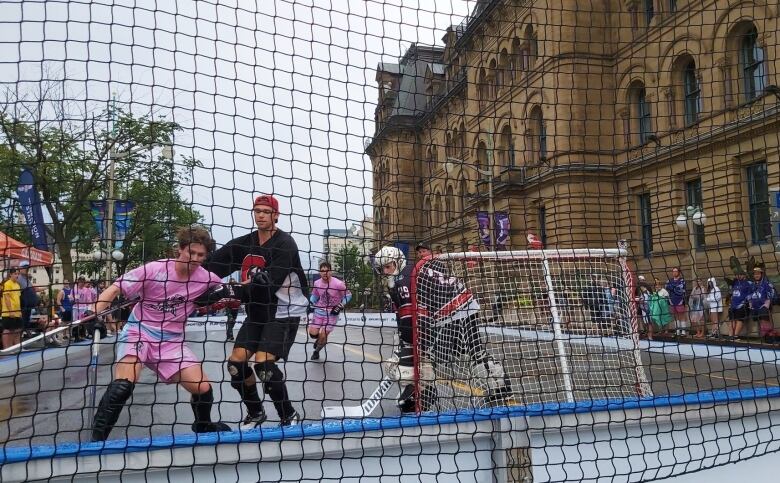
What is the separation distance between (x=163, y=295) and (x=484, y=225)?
8.53 feet

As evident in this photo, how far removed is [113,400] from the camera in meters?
3.42

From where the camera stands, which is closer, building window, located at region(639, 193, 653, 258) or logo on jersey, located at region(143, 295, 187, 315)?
logo on jersey, located at region(143, 295, 187, 315)

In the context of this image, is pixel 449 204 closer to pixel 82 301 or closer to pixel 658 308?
pixel 82 301

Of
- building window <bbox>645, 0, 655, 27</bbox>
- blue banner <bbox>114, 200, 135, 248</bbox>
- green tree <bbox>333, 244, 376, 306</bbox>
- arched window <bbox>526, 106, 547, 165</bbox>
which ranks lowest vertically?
green tree <bbox>333, 244, 376, 306</bbox>

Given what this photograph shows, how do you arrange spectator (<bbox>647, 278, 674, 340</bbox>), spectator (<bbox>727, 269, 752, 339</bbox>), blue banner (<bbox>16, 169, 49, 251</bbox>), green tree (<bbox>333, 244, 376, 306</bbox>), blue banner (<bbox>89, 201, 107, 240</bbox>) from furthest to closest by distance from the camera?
spectator (<bbox>727, 269, 752, 339</bbox>) → spectator (<bbox>647, 278, 674, 340</bbox>) → green tree (<bbox>333, 244, 376, 306</bbox>) → blue banner (<bbox>89, 201, 107, 240</bbox>) → blue banner (<bbox>16, 169, 49, 251</bbox>)

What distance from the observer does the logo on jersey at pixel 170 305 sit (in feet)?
12.1

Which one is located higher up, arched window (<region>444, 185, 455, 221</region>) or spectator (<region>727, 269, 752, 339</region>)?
arched window (<region>444, 185, 455, 221</region>)

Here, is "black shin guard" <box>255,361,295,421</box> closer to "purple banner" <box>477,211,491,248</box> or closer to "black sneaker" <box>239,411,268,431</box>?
"black sneaker" <box>239,411,268,431</box>

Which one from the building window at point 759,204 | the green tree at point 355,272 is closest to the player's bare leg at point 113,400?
the green tree at point 355,272

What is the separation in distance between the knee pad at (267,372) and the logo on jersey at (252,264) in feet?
1.99

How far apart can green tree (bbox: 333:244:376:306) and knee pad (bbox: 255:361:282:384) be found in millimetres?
763

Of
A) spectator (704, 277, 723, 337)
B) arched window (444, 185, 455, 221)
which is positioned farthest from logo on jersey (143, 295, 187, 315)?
spectator (704, 277, 723, 337)

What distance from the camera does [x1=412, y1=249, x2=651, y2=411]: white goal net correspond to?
450cm

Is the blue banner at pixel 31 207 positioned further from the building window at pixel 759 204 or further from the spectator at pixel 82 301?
Answer: the building window at pixel 759 204
